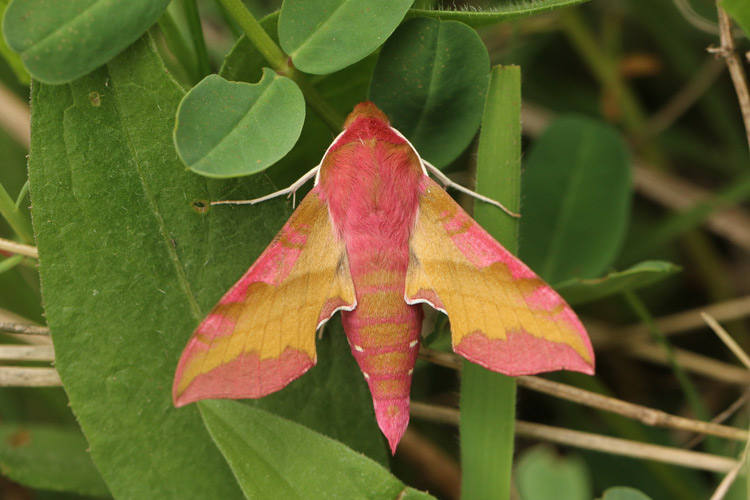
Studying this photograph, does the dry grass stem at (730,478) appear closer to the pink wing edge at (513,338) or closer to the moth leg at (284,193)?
the pink wing edge at (513,338)

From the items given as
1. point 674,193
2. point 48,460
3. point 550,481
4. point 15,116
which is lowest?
point 48,460

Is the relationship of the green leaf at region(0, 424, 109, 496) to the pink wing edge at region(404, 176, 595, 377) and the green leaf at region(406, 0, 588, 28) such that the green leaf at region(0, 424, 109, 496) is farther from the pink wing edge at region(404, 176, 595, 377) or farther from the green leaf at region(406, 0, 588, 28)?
the green leaf at region(406, 0, 588, 28)

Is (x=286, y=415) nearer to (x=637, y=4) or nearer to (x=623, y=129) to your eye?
(x=623, y=129)

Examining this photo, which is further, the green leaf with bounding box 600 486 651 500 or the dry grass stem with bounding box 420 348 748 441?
the dry grass stem with bounding box 420 348 748 441

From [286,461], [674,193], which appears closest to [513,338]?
[286,461]

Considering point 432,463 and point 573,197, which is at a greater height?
point 573,197

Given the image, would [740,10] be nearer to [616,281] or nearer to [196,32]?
[616,281]

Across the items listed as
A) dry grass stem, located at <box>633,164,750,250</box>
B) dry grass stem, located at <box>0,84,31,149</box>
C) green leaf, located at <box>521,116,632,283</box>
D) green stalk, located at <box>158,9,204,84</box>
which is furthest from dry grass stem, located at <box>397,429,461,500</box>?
dry grass stem, located at <box>0,84,31,149</box>

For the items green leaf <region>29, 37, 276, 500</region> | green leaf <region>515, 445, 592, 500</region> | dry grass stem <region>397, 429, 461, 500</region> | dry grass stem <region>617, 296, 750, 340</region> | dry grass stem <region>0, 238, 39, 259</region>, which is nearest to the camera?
green leaf <region>515, 445, 592, 500</region>
